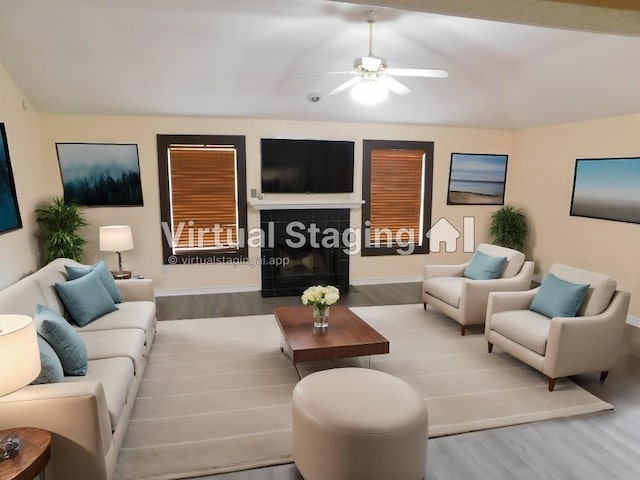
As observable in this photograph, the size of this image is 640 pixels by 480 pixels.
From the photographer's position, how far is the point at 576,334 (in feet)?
10.4

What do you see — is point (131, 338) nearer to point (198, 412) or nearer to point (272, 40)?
point (198, 412)

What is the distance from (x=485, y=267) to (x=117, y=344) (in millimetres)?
3842

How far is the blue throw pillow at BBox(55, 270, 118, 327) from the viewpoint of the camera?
335 centimetres

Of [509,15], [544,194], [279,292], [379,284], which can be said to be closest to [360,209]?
[379,284]

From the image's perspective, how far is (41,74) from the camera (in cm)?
432

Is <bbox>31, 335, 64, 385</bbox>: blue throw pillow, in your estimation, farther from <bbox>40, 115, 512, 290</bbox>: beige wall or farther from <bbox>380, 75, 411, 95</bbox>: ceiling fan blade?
<bbox>40, 115, 512, 290</bbox>: beige wall

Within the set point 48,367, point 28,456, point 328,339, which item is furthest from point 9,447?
point 328,339

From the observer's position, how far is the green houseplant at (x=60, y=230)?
15.9 feet

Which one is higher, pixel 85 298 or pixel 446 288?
pixel 85 298

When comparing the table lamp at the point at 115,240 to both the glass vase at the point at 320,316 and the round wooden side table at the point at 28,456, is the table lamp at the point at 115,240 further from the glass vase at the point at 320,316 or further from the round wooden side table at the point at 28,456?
the round wooden side table at the point at 28,456

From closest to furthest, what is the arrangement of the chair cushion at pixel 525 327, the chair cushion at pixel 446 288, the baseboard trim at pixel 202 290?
the chair cushion at pixel 525 327 → the chair cushion at pixel 446 288 → the baseboard trim at pixel 202 290

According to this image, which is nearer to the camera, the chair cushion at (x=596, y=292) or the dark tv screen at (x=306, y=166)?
the chair cushion at (x=596, y=292)

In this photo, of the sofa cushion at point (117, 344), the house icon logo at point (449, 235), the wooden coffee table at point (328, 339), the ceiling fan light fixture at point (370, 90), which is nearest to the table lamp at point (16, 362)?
the sofa cushion at point (117, 344)

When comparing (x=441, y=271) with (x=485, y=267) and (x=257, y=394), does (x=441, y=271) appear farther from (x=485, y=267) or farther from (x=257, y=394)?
(x=257, y=394)
